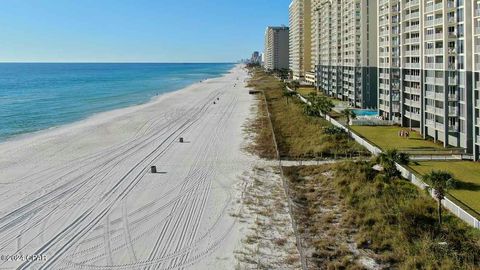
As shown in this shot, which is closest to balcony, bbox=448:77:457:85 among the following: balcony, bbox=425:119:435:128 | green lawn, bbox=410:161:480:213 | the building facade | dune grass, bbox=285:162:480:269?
the building facade

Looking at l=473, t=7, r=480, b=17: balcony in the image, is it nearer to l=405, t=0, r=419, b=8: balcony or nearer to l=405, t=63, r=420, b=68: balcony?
l=405, t=63, r=420, b=68: balcony

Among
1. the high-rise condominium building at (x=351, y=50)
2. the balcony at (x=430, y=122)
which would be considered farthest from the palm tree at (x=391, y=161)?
the high-rise condominium building at (x=351, y=50)

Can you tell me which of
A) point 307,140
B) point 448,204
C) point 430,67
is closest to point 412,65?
point 430,67

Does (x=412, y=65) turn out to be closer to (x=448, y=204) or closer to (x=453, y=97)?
(x=453, y=97)

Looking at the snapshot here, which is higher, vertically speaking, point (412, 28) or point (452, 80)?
point (412, 28)

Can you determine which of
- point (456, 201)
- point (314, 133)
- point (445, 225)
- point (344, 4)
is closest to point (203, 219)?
point (445, 225)
